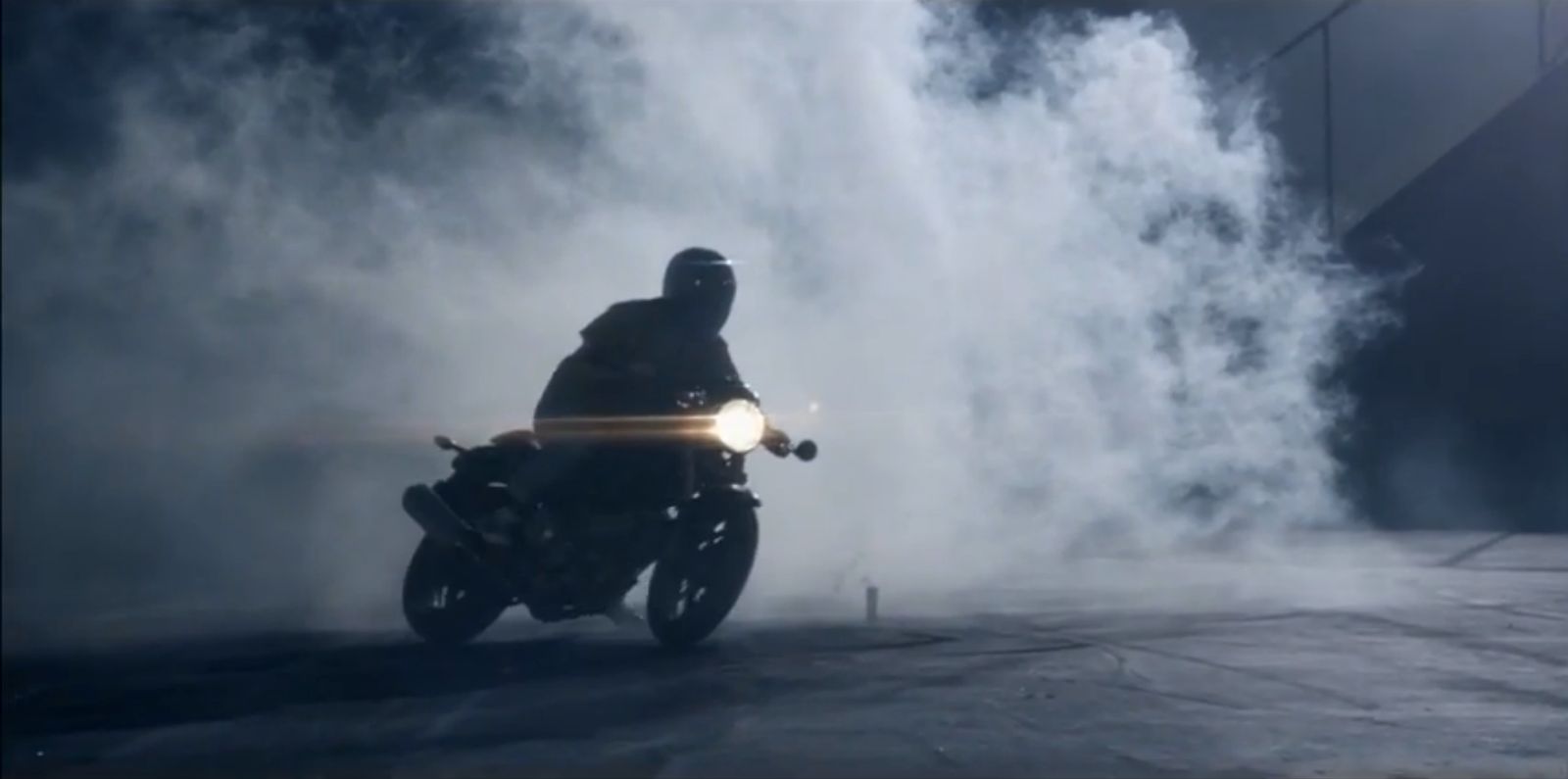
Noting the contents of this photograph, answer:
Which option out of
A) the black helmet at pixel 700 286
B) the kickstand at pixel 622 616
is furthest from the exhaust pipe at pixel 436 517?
the black helmet at pixel 700 286

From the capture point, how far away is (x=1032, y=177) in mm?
A: 14484

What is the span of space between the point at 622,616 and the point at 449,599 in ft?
2.85

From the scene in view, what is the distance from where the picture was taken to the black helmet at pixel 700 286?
9.19 metres

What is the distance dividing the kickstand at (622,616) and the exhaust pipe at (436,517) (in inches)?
31.3

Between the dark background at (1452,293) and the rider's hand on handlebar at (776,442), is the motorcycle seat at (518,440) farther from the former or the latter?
the dark background at (1452,293)

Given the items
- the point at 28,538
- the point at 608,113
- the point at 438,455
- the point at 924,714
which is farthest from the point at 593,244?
the point at 924,714

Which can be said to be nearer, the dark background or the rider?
the rider

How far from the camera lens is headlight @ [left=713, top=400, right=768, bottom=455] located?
8.84 metres

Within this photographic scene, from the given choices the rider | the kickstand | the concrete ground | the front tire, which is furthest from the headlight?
the front tire

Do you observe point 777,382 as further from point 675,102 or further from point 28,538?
point 28,538

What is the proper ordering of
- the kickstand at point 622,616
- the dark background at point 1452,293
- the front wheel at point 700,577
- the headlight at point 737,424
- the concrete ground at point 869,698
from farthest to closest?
1. the dark background at point 1452,293
2. the kickstand at point 622,616
3. the front wheel at point 700,577
4. the headlight at point 737,424
5. the concrete ground at point 869,698

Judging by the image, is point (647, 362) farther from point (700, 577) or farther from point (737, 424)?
point (700, 577)

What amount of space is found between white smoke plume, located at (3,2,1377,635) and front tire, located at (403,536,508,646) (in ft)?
5.53

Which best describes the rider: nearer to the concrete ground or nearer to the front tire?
the front tire
